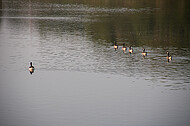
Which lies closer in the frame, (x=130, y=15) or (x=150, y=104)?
(x=150, y=104)

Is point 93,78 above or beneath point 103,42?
beneath

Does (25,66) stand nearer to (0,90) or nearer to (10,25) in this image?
(0,90)

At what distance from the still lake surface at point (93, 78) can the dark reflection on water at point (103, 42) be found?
0.11 m

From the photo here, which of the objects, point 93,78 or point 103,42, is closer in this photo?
point 93,78

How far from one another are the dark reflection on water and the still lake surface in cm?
11

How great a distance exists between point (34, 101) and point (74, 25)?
54.9 metres

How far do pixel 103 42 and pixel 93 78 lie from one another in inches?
1026

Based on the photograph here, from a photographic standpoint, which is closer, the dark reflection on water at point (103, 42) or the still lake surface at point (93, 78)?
the still lake surface at point (93, 78)

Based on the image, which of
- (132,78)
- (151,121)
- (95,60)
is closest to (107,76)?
(132,78)

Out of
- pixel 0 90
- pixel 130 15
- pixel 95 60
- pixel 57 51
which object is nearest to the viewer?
pixel 0 90

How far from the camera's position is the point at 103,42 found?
70812mm

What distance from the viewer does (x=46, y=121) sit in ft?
107

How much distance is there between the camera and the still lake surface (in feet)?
112

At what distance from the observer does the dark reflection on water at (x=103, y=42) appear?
50.0 metres
